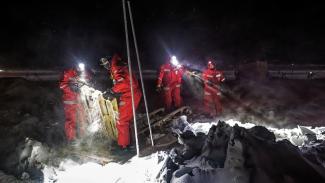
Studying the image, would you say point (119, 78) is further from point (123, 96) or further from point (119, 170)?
point (119, 170)

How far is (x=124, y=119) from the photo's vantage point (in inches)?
334

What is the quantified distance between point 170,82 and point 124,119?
301cm

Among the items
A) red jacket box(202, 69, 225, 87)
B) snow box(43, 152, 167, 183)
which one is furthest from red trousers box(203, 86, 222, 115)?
snow box(43, 152, 167, 183)

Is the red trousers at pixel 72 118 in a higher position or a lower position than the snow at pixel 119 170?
higher

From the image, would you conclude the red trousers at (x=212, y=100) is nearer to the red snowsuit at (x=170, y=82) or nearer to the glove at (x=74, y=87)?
the red snowsuit at (x=170, y=82)

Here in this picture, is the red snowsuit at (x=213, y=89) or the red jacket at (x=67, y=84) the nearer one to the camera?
the red jacket at (x=67, y=84)

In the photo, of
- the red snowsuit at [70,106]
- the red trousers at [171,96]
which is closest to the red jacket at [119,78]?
the red snowsuit at [70,106]

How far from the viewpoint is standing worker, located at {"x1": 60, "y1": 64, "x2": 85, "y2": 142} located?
930 cm

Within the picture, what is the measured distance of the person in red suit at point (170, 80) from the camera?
10.9m

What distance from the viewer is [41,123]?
31.4ft

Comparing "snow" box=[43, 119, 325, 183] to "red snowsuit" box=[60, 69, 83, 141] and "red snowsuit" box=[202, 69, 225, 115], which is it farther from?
"red snowsuit" box=[202, 69, 225, 115]

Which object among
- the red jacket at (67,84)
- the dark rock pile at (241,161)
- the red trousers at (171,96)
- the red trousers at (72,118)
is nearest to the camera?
the dark rock pile at (241,161)

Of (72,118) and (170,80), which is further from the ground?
(170,80)

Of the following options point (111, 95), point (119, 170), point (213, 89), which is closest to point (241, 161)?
point (119, 170)
